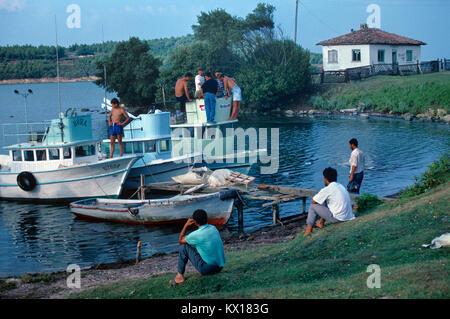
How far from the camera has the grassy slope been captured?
27.5 feet

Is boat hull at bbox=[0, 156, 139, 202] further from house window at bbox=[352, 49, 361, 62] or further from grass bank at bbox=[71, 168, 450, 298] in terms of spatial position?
house window at bbox=[352, 49, 361, 62]

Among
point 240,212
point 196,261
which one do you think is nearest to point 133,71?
point 240,212

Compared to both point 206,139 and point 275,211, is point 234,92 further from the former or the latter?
point 275,211

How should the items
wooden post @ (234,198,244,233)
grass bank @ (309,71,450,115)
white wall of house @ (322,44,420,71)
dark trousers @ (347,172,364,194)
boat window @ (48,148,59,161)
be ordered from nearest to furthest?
dark trousers @ (347,172,364,194)
wooden post @ (234,198,244,233)
boat window @ (48,148,59,161)
grass bank @ (309,71,450,115)
white wall of house @ (322,44,420,71)

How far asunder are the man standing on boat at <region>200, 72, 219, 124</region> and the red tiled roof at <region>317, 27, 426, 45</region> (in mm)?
42679

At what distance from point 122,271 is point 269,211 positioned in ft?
31.6

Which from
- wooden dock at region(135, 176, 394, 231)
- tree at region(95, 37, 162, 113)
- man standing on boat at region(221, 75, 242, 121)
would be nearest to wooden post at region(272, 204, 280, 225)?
wooden dock at region(135, 176, 394, 231)

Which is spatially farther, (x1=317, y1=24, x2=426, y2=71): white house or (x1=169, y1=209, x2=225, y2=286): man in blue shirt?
(x1=317, y1=24, x2=426, y2=71): white house

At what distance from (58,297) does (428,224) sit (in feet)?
27.1

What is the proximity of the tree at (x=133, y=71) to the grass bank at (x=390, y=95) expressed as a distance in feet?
70.0

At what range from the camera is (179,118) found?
29.9m

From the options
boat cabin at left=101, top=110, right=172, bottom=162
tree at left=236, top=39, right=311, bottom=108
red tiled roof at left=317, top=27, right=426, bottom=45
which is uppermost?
red tiled roof at left=317, top=27, right=426, bottom=45

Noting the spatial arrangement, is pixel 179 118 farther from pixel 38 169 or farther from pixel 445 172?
pixel 445 172
